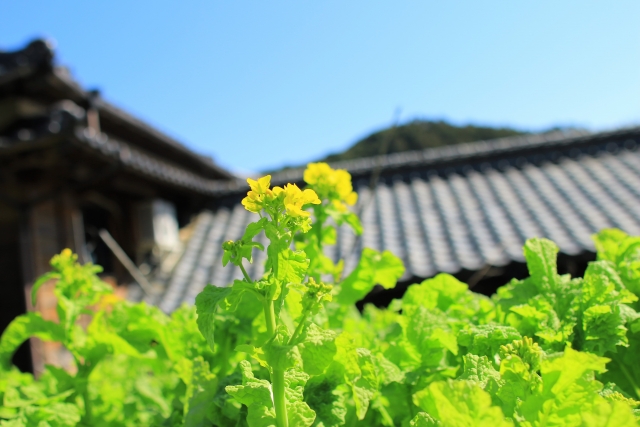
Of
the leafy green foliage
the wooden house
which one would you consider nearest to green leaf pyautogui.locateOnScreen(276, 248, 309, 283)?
the leafy green foliage

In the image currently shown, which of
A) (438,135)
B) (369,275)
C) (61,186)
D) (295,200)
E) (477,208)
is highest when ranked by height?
(438,135)

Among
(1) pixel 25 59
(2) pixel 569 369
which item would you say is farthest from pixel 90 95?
(2) pixel 569 369

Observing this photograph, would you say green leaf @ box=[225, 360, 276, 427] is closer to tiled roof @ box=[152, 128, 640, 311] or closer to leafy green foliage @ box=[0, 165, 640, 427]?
leafy green foliage @ box=[0, 165, 640, 427]

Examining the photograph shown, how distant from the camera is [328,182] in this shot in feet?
2.52

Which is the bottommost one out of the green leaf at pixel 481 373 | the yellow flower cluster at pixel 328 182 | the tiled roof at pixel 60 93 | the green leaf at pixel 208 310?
the green leaf at pixel 481 373

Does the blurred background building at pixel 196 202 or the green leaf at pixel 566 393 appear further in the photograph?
the blurred background building at pixel 196 202

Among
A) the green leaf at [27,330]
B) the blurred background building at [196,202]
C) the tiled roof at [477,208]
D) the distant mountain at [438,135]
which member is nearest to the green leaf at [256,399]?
the green leaf at [27,330]

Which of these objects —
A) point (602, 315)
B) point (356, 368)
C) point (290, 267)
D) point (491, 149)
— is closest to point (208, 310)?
point (290, 267)

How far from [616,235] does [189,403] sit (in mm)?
747

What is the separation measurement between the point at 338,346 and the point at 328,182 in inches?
11.6

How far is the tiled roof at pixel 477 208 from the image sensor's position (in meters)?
3.94

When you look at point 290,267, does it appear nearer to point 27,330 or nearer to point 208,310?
point 208,310

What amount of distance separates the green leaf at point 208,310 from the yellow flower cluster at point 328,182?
299mm

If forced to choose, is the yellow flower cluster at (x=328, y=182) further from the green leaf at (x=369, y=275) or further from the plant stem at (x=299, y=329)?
the plant stem at (x=299, y=329)
